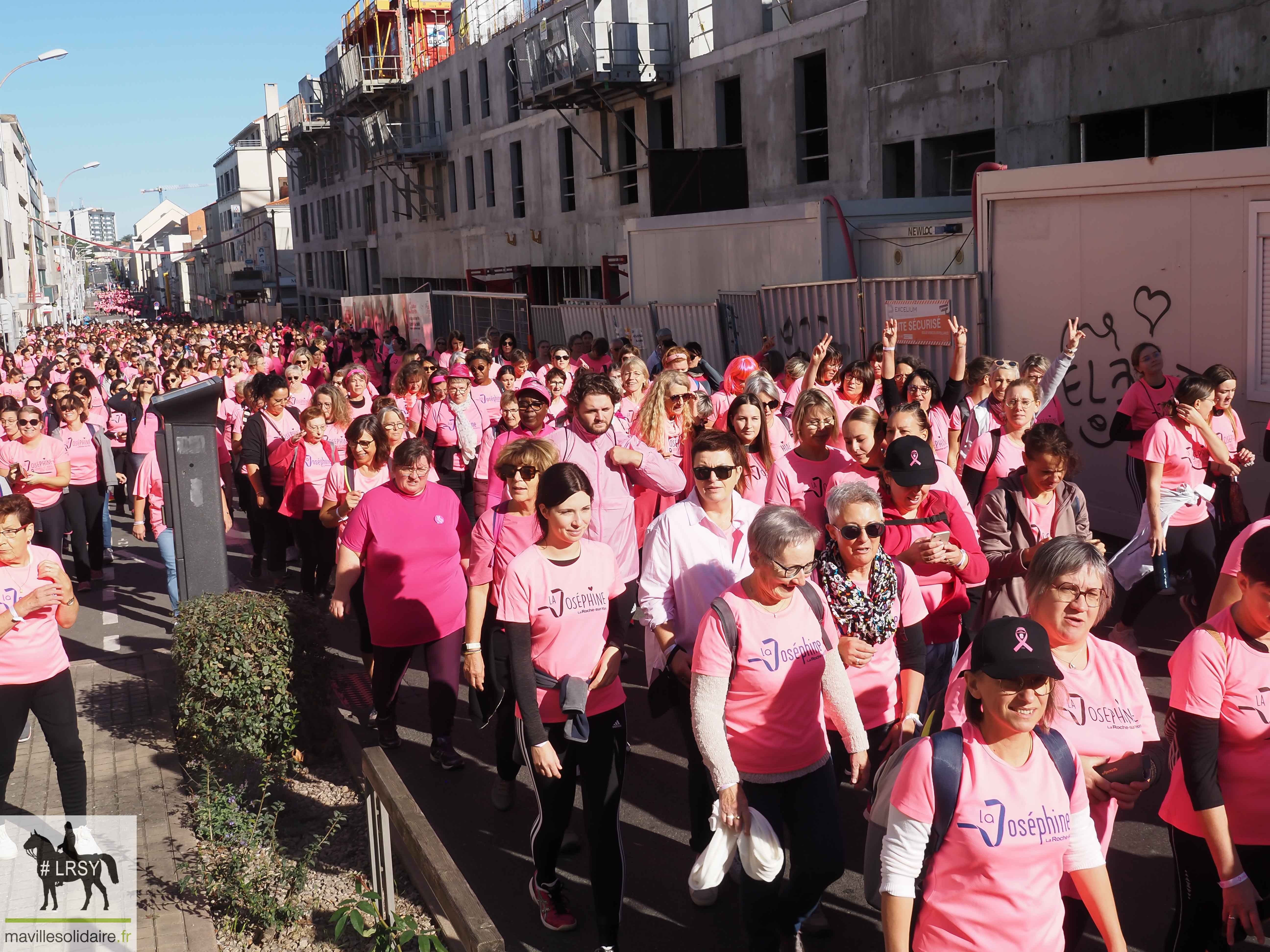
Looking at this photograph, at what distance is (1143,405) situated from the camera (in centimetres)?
896

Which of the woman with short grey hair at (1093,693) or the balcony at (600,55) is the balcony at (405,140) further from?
the woman with short grey hair at (1093,693)

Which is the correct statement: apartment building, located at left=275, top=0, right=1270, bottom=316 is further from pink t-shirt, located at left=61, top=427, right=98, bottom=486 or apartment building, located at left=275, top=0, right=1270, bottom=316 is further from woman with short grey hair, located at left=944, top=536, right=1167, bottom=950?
woman with short grey hair, located at left=944, top=536, right=1167, bottom=950

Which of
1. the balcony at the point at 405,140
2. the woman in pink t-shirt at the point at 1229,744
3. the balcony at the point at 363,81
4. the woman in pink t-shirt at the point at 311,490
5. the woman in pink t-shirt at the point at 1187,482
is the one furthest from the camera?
the balcony at the point at 363,81

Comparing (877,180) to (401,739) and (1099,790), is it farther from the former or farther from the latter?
(1099,790)

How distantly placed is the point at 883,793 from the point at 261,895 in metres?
2.91

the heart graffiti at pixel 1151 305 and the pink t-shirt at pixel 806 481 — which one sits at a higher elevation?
the heart graffiti at pixel 1151 305

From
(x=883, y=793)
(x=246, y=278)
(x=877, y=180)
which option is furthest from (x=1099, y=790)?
(x=246, y=278)

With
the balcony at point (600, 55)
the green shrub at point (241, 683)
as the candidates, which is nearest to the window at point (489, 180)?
the balcony at point (600, 55)

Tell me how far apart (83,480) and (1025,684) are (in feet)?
32.0

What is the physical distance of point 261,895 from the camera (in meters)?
4.88

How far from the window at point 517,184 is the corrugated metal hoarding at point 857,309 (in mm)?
22324

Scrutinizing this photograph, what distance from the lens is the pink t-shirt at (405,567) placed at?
6293mm

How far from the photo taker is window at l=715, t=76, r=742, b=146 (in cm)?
2561

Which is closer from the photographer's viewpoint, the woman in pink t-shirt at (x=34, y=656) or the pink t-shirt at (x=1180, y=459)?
the woman in pink t-shirt at (x=34, y=656)
